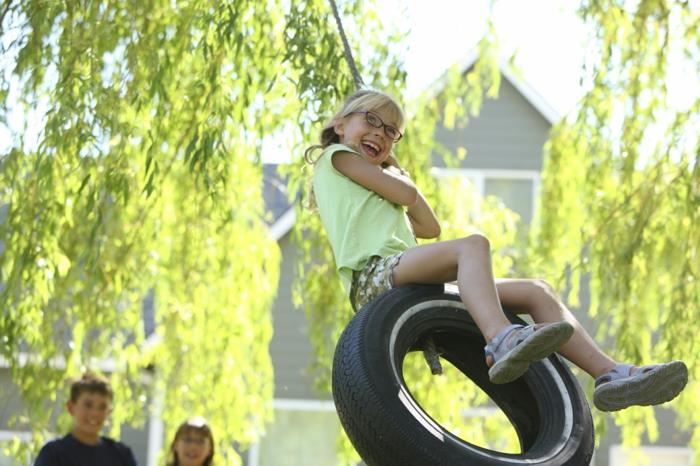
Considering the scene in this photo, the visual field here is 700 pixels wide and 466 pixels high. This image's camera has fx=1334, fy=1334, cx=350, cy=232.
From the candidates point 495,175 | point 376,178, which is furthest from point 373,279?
point 495,175

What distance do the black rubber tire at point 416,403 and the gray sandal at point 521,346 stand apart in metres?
0.22

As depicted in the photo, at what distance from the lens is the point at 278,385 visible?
11.8 metres

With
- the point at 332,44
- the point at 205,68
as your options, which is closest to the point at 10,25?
the point at 205,68

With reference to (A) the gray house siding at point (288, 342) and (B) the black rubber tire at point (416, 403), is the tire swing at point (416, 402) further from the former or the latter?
(A) the gray house siding at point (288, 342)

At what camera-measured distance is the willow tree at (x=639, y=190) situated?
6.25 meters

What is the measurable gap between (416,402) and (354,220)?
66cm

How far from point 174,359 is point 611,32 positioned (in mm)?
3021

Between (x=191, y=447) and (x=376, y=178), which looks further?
A: (x=191, y=447)

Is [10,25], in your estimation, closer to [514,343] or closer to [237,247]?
[237,247]

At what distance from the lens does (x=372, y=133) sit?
411cm

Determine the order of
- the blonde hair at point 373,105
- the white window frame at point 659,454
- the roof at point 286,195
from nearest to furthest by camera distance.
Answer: the blonde hair at point 373,105 < the white window frame at point 659,454 < the roof at point 286,195

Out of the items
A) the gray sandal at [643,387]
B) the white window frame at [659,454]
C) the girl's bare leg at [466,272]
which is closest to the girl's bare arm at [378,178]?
the girl's bare leg at [466,272]

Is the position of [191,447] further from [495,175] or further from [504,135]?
[504,135]

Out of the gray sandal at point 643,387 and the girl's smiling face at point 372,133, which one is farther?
the girl's smiling face at point 372,133
